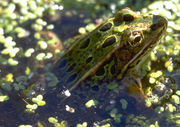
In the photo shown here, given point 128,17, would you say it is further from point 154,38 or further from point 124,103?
point 124,103

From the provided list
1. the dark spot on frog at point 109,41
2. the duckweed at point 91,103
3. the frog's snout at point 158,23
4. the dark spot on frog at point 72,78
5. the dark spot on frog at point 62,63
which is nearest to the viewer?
the frog's snout at point 158,23

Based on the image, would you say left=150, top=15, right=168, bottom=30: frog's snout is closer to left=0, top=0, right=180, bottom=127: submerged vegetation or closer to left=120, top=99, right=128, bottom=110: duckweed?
left=0, top=0, right=180, bottom=127: submerged vegetation

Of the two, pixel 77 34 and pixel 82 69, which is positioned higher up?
pixel 77 34

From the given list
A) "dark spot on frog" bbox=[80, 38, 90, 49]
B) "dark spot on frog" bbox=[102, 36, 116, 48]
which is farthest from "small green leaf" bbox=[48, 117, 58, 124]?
"dark spot on frog" bbox=[102, 36, 116, 48]

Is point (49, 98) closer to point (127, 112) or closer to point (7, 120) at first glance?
point (7, 120)

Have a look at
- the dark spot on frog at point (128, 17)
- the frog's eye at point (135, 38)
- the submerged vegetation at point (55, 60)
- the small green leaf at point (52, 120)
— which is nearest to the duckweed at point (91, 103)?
the submerged vegetation at point (55, 60)

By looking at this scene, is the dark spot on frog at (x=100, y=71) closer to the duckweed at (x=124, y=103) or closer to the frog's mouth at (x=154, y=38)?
the frog's mouth at (x=154, y=38)

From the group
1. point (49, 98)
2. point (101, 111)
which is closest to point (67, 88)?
point (49, 98)

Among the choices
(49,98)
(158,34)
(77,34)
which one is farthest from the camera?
(77,34)
